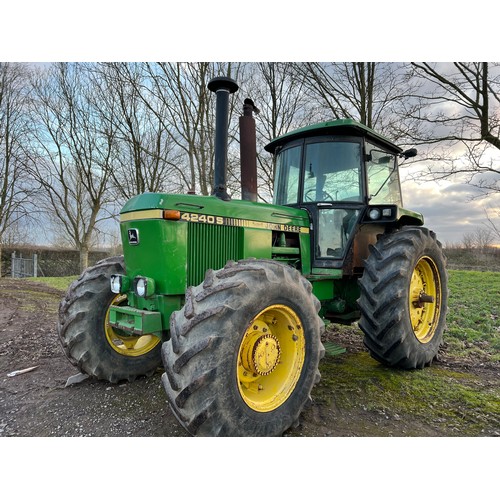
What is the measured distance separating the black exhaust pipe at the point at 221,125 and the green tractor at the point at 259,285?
0.4 inches

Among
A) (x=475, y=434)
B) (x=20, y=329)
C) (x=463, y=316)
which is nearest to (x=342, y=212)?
(x=475, y=434)

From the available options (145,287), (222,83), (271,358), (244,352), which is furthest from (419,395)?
(222,83)

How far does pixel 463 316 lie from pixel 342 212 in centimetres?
362

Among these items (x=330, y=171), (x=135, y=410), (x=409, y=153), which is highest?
(x=409, y=153)

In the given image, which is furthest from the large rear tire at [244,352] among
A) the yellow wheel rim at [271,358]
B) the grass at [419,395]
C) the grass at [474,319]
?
the grass at [474,319]

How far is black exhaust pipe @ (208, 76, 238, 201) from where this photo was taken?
9.78 feet

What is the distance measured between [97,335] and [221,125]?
2119 mm

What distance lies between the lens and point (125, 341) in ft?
11.2

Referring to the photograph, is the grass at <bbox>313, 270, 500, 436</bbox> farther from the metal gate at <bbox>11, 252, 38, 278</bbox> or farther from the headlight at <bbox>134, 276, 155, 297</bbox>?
the metal gate at <bbox>11, 252, 38, 278</bbox>

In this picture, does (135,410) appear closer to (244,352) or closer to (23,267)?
(244,352)

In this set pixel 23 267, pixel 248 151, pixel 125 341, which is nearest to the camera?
pixel 125 341

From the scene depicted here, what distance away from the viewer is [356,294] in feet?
13.9

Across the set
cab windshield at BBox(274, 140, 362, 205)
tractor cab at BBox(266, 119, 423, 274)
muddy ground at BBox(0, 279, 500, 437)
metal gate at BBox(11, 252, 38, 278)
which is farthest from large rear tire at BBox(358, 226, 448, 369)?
metal gate at BBox(11, 252, 38, 278)

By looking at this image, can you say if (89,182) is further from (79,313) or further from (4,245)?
(79,313)
